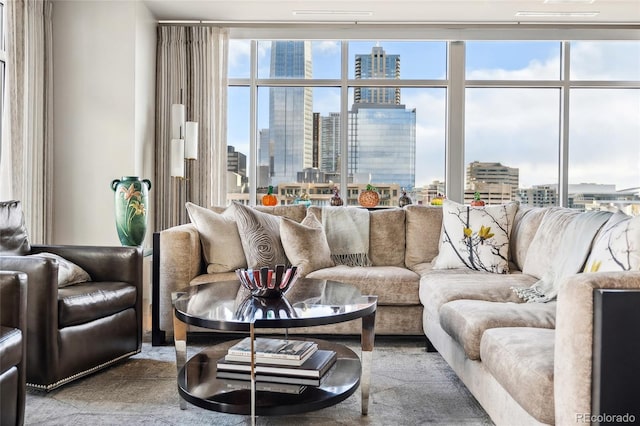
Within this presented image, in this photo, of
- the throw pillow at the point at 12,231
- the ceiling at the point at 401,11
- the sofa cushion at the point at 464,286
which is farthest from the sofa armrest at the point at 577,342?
the ceiling at the point at 401,11

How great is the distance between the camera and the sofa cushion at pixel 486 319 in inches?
81.0

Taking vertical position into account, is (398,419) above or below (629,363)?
below

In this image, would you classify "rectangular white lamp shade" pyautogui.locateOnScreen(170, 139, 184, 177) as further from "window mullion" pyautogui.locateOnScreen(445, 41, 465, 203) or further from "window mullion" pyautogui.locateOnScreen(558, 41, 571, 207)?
"window mullion" pyautogui.locateOnScreen(558, 41, 571, 207)

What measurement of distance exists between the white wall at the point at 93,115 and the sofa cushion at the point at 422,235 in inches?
96.2

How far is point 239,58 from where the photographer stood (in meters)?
5.52

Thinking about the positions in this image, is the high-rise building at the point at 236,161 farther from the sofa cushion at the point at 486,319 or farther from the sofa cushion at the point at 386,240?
the sofa cushion at the point at 486,319

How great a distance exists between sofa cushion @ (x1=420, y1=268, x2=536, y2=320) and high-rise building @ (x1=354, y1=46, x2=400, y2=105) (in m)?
2.75

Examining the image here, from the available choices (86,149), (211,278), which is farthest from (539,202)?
(86,149)

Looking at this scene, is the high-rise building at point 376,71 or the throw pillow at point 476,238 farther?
the high-rise building at point 376,71

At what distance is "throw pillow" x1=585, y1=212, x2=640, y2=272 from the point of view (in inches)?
77.8

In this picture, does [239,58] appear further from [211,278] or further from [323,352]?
[323,352]

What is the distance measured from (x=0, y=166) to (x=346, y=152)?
314cm

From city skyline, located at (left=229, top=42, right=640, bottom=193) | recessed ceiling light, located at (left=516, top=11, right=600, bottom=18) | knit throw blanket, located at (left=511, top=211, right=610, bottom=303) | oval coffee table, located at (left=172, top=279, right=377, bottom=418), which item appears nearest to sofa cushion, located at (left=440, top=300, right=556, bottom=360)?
knit throw blanket, located at (left=511, top=211, right=610, bottom=303)

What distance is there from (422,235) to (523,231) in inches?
26.9
